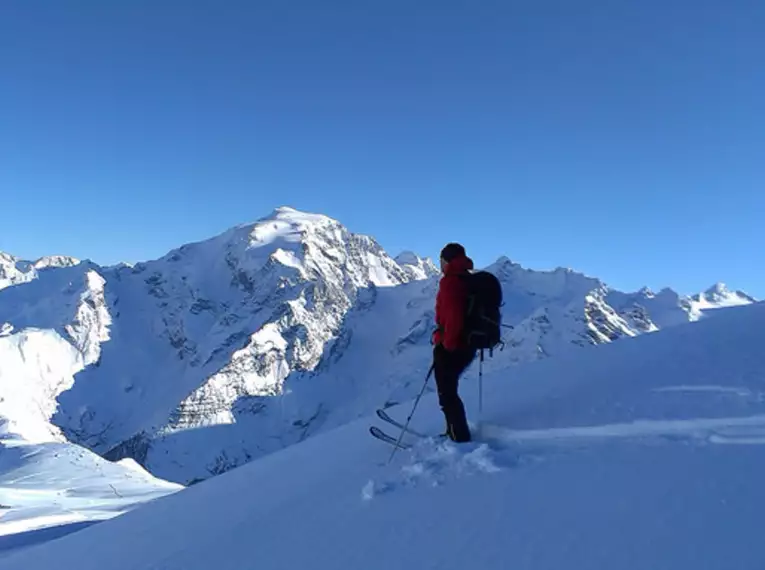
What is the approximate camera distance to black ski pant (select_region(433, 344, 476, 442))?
6414 millimetres

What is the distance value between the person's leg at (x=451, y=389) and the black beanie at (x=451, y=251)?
3.41 ft

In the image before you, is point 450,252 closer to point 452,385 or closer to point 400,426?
point 452,385

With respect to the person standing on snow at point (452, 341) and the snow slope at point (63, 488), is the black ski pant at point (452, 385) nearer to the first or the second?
the person standing on snow at point (452, 341)

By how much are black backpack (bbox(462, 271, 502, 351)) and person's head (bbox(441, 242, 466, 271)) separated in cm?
28

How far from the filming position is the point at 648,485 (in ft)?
15.0

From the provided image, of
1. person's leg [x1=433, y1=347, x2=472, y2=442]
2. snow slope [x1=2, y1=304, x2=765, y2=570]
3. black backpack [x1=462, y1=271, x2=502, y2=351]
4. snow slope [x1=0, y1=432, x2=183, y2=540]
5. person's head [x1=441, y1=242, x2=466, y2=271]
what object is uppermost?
person's head [x1=441, y1=242, x2=466, y2=271]

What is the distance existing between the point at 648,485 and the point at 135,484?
4446 cm

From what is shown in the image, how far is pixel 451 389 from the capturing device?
6.61 meters

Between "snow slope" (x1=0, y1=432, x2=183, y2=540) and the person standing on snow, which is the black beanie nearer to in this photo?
the person standing on snow

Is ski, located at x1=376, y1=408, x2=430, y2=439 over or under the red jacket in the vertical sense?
under

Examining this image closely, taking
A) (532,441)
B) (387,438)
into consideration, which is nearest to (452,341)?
(532,441)

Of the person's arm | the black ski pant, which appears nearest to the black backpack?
the person's arm

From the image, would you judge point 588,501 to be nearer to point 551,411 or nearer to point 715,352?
point 551,411

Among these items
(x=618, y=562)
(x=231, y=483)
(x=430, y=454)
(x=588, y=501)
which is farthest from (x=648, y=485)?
(x=231, y=483)
